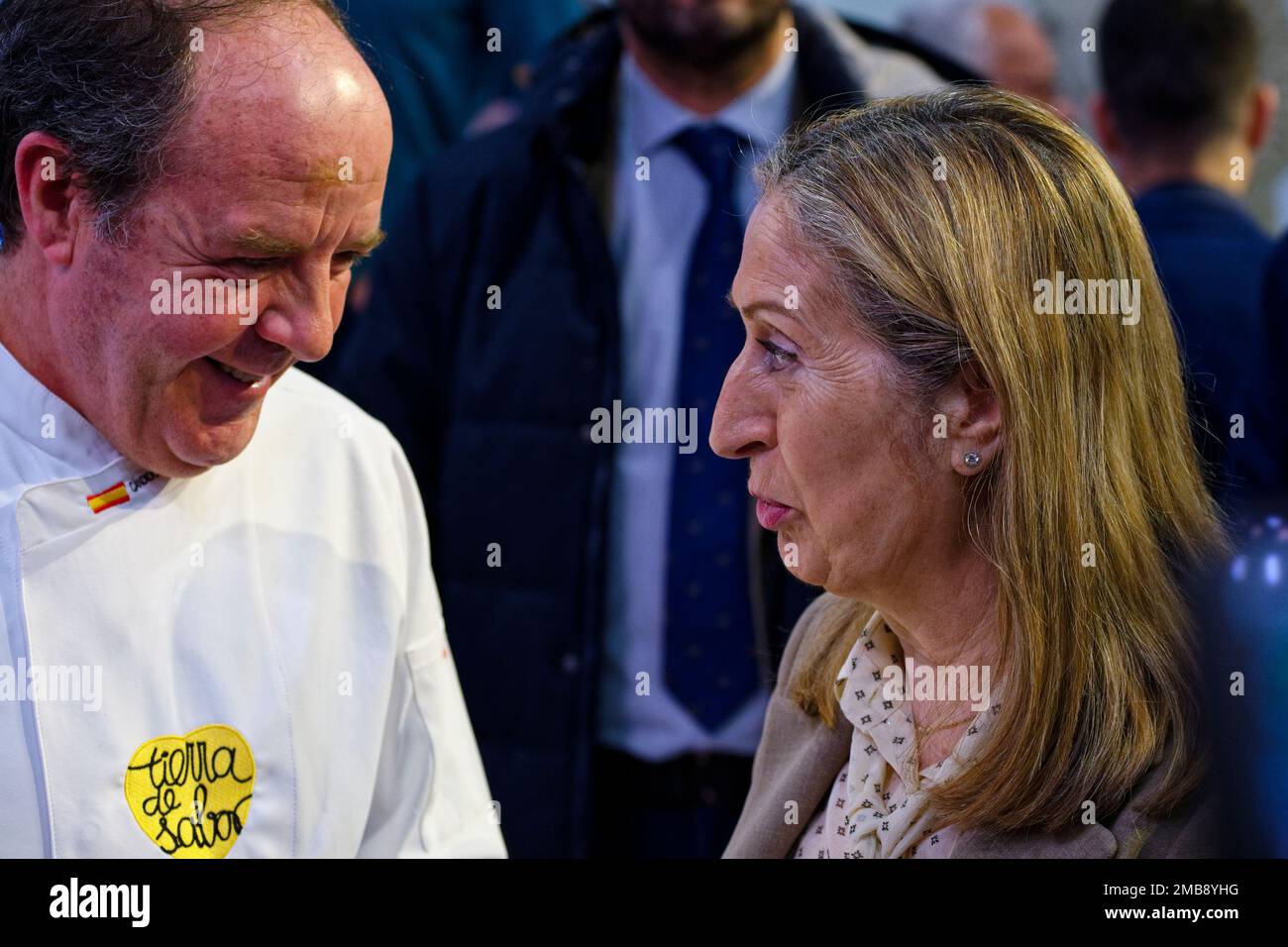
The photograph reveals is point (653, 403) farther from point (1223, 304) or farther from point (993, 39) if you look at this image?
point (993, 39)

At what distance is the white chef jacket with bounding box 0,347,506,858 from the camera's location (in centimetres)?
157

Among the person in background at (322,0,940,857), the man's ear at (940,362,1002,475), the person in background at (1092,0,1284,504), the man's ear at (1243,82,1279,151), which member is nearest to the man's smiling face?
the man's ear at (940,362,1002,475)

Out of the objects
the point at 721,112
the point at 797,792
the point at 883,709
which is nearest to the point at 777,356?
the point at 883,709

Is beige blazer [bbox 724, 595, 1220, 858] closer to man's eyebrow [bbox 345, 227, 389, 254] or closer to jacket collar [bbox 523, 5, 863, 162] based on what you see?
man's eyebrow [bbox 345, 227, 389, 254]

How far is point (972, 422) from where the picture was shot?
1565 millimetres

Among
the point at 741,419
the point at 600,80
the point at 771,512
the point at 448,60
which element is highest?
the point at 448,60

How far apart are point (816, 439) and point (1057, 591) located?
298 mm

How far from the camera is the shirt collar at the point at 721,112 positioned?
8.39ft

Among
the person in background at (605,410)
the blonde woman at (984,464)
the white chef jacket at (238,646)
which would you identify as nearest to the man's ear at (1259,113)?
the person in background at (605,410)

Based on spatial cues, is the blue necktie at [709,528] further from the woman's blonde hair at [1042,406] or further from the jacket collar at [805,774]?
the woman's blonde hair at [1042,406]

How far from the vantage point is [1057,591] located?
61.2 inches

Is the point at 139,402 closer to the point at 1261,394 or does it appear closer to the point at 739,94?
the point at 739,94

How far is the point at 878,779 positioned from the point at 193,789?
2.48 ft

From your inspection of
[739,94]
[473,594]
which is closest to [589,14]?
[739,94]
